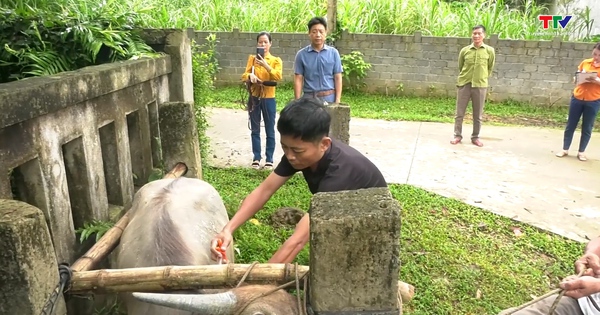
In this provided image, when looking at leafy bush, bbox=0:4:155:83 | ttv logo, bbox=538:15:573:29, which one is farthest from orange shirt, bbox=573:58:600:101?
leafy bush, bbox=0:4:155:83

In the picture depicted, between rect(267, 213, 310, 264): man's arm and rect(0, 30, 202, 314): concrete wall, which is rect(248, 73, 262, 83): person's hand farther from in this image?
rect(267, 213, 310, 264): man's arm

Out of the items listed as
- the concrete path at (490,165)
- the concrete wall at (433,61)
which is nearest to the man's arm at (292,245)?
the concrete path at (490,165)

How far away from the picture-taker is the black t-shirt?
2.48m

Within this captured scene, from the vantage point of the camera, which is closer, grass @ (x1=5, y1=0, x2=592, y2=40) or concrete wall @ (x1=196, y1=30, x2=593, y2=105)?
concrete wall @ (x1=196, y1=30, x2=593, y2=105)

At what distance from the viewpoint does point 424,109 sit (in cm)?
1051

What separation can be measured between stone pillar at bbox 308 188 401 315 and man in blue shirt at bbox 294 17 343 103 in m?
4.46

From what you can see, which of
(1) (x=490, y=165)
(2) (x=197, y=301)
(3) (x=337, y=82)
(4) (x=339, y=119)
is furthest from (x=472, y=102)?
(2) (x=197, y=301)

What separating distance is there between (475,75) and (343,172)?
587 centimetres

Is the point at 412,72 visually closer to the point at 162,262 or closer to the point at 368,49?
the point at 368,49

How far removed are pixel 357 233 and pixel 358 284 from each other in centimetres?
19

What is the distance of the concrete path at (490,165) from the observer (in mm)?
5445

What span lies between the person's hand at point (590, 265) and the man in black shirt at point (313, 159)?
1.07 metres

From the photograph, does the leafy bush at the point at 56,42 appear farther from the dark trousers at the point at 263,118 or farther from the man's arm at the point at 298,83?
the dark trousers at the point at 263,118

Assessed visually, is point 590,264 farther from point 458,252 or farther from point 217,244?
point 458,252
